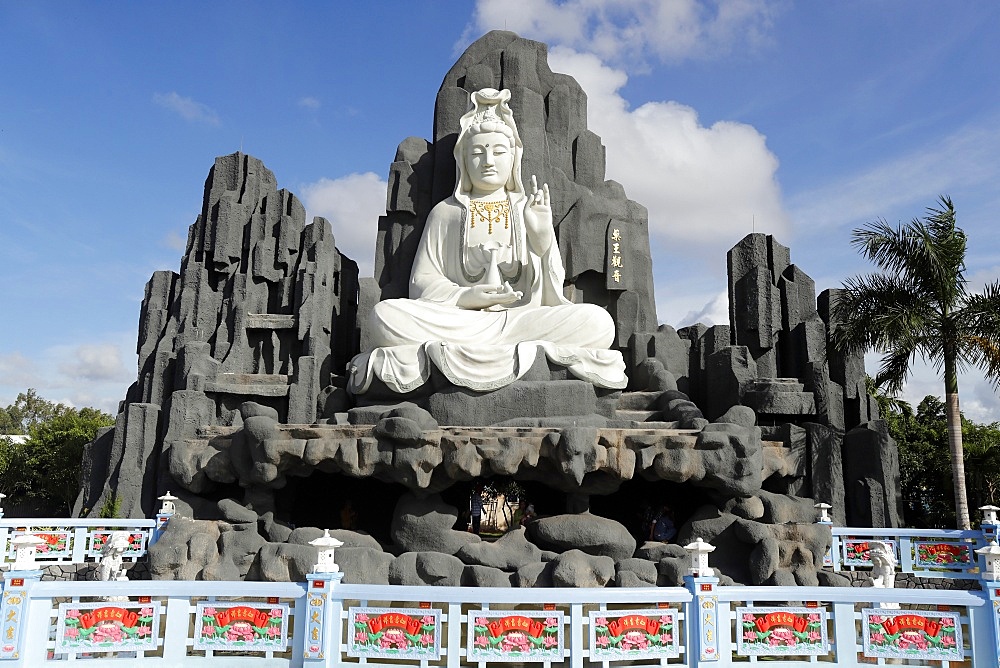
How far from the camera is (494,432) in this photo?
7.71 meters

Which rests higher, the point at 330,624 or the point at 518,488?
the point at 518,488

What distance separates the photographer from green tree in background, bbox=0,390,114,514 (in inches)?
730

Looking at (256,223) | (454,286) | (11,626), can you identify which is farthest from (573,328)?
(11,626)

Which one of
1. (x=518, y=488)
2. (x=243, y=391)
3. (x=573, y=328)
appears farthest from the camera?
(x=243, y=391)

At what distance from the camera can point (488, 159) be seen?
10.9 metres

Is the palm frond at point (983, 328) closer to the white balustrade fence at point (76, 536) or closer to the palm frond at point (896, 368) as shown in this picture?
the palm frond at point (896, 368)

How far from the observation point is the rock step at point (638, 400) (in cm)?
968

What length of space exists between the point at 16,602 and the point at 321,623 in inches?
65.1

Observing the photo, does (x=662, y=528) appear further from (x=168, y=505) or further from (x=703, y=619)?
(x=168, y=505)

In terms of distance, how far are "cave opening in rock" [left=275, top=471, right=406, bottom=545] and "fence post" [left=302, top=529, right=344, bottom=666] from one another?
468cm

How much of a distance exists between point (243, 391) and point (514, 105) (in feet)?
19.2

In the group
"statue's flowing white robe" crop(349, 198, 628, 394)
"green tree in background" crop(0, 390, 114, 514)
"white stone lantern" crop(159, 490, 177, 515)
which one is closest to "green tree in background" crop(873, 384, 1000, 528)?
"statue's flowing white robe" crop(349, 198, 628, 394)

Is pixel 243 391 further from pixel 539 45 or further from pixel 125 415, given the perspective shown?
pixel 539 45

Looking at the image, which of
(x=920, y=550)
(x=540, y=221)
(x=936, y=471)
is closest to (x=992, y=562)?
(x=920, y=550)
